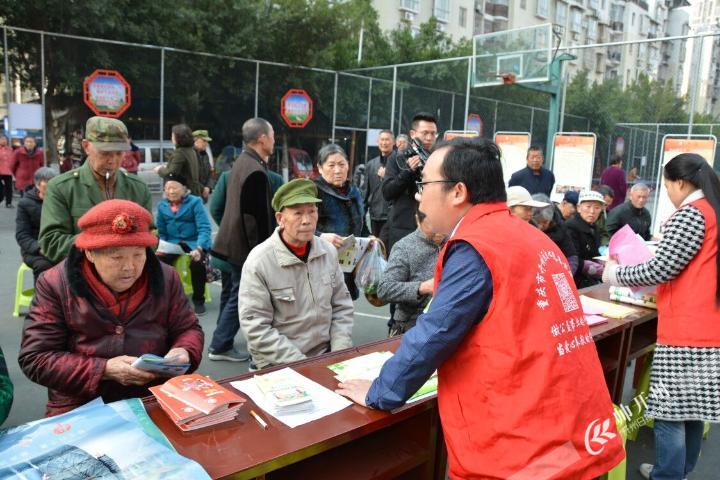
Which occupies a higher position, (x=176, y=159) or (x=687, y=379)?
(x=176, y=159)

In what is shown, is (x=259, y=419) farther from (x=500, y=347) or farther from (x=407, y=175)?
(x=407, y=175)

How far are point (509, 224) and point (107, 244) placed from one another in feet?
4.39

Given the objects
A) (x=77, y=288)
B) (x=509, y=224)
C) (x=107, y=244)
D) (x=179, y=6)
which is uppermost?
(x=179, y=6)

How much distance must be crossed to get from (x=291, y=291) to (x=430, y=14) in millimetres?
34848

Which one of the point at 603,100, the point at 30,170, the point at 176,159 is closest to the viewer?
the point at 176,159

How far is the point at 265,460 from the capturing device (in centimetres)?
149

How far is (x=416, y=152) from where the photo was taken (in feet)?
13.2

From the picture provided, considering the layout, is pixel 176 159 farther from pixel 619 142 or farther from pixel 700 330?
pixel 619 142

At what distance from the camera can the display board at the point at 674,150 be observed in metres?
8.15

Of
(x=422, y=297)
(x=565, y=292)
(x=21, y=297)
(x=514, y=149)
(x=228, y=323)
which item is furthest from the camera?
(x=514, y=149)

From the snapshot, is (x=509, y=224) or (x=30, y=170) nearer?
(x=509, y=224)

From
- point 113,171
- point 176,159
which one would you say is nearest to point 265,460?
point 113,171

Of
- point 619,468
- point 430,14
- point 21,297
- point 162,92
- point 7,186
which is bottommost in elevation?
point 21,297

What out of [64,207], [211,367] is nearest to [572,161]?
[211,367]
